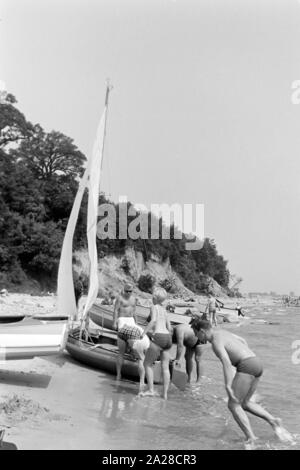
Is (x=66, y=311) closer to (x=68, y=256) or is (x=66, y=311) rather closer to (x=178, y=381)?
(x=68, y=256)

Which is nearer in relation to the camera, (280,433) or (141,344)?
(280,433)

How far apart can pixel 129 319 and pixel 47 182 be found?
36778 millimetres

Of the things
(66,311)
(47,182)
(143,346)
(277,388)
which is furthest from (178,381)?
(47,182)

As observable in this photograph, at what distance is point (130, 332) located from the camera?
30.7 feet

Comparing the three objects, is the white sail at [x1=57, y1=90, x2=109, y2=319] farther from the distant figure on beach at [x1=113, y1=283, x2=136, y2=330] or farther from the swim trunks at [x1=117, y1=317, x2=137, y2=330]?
the swim trunks at [x1=117, y1=317, x2=137, y2=330]

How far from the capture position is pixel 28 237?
36.9 metres

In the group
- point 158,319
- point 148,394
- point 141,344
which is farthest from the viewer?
point 141,344

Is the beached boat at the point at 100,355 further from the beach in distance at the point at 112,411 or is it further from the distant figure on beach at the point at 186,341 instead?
the distant figure on beach at the point at 186,341

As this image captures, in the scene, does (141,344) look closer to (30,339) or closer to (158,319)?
(158,319)

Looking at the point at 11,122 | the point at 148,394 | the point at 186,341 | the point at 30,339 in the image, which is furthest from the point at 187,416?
the point at 11,122

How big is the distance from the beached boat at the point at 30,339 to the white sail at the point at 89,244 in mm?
2915

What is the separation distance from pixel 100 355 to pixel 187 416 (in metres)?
3.29

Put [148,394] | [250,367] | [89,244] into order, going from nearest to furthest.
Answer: [250,367] < [148,394] < [89,244]

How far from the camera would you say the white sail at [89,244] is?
12.4m
